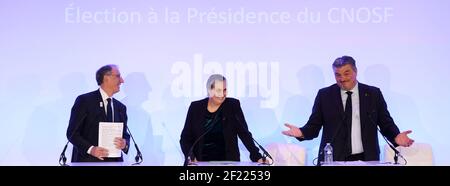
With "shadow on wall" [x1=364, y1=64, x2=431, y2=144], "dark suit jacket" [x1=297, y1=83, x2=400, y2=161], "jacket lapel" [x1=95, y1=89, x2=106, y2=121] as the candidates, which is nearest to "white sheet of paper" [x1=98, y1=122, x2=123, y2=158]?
"jacket lapel" [x1=95, y1=89, x2=106, y2=121]

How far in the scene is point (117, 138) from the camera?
5453mm

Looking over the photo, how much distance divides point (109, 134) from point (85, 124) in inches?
12.5

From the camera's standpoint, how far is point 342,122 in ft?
18.8

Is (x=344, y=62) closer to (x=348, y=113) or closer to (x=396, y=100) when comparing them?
(x=348, y=113)

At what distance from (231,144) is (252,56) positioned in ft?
2.77

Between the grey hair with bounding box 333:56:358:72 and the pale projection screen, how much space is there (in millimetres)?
94

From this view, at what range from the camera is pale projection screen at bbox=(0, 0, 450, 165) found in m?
5.93

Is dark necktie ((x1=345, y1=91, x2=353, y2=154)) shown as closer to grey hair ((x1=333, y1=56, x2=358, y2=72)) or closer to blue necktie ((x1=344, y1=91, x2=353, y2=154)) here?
blue necktie ((x1=344, y1=91, x2=353, y2=154))

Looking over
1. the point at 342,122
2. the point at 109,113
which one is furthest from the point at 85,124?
the point at 342,122

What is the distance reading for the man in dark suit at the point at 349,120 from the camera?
5.70 m

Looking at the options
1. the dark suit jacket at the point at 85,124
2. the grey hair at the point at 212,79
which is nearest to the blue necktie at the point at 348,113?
the grey hair at the point at 212,79

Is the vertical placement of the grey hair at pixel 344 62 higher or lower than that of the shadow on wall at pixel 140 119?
higher

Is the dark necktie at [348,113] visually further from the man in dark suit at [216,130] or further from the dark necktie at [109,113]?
the dark necktie at [109,113]

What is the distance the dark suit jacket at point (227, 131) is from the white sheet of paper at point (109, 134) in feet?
1.94
